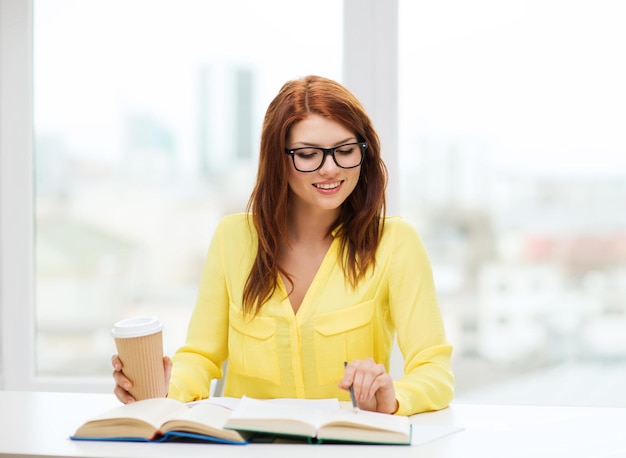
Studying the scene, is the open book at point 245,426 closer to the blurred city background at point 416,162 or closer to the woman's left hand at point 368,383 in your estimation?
the woman's left hand at point 368,383

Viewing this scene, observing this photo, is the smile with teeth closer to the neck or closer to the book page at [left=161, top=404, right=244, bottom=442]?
the neck

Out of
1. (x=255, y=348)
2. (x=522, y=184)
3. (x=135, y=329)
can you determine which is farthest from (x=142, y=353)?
(x=522, y=184)

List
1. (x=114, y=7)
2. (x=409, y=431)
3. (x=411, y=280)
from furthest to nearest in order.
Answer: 1. (x=114, y=7)
2. (x=411, y=280)
3. (x=409, y=431)

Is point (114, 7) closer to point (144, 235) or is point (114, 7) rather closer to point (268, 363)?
point (144, 235)

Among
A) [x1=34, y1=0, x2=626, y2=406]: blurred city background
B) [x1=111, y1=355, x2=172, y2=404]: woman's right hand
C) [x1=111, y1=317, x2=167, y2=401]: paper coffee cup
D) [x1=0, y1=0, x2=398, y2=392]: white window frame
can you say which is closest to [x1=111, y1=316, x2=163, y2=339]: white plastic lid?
[x1=111, y1=317, x2=167, y2=401]: paper coffee cup

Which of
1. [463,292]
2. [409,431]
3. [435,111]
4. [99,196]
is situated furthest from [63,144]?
[409,431]

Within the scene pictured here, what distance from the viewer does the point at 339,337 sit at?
1989 mm

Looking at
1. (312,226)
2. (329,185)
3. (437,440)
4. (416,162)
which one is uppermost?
(416,162)

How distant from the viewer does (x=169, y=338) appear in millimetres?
3217

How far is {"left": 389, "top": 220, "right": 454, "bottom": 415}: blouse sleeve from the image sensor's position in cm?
173

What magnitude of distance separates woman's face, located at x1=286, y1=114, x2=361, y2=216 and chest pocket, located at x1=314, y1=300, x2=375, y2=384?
0.91 ft

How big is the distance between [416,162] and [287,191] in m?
1.00

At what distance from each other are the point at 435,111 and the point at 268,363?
139cm

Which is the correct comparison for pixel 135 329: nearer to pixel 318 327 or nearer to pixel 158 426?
pixel 158 426
